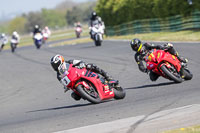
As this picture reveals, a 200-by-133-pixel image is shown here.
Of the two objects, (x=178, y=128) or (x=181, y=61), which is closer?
(x=178, y=128)

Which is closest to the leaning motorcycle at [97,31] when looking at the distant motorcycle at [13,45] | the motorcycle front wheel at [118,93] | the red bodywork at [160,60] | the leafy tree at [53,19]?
the distant motorcycle at [13,45]

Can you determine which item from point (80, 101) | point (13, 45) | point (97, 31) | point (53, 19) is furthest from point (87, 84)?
point (53, 19)

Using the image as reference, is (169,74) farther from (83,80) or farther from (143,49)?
(83,80)

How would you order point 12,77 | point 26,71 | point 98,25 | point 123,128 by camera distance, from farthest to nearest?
1. point 98,25
2. point 26,71
3. point 12,77
4. point 123,128

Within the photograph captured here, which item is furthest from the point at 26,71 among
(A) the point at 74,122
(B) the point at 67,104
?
(A) the point at 74,122

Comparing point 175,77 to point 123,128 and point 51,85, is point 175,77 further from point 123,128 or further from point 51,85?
point 51,85

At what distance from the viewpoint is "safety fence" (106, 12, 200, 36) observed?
28953 millimetres

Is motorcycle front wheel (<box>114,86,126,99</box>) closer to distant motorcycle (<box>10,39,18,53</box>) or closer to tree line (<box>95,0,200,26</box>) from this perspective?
tree line (<box>95,0,200,26</box>)

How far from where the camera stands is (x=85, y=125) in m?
7.28

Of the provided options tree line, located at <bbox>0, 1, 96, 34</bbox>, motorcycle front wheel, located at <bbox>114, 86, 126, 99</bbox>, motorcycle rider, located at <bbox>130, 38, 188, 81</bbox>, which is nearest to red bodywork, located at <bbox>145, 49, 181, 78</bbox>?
motorcycle rider, located at <bbox>130, 38, 188, 81</bbox>

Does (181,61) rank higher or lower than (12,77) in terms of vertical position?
higher

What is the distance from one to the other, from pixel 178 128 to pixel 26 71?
45.5ft

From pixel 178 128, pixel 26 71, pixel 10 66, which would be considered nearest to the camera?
pixel 178 128

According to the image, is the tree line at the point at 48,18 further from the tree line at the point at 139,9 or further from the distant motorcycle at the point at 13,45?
the distant motorcycle at the point at 13,45
